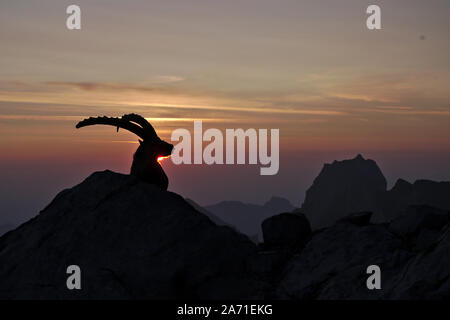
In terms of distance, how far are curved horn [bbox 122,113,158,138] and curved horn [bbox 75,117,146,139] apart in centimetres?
12

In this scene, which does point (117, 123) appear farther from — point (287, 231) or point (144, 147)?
point (287, 231)

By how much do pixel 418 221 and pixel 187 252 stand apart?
731 cm

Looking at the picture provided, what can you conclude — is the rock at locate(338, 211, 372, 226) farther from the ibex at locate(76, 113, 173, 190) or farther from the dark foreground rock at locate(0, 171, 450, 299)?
the ibex at locate(76, 113, 173, 190)

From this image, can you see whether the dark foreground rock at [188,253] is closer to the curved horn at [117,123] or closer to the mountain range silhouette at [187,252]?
the mountain range silhouette at [187,252]

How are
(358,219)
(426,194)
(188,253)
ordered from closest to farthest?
(188,253) < (358,219) < (426,194)

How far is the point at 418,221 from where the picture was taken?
1802 cm

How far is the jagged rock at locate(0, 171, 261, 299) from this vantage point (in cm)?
1728

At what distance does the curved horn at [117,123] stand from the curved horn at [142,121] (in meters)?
0.12

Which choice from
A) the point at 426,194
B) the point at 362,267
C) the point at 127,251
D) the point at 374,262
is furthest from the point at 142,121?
the point at 426,194

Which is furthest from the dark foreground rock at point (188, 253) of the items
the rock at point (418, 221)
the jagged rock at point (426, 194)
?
the jagged rock at point (426, 194)

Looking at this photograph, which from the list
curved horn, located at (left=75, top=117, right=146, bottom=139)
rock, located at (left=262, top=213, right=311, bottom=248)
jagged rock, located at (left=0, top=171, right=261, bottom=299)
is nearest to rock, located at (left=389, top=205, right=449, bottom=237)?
rock, located at (left=262, top=213, right=311, bottom=248)

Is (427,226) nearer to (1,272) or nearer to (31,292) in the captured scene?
(31,292)

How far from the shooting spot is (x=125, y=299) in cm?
1669
